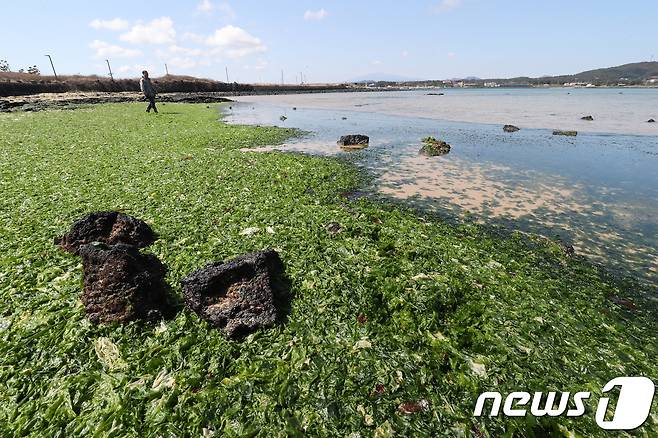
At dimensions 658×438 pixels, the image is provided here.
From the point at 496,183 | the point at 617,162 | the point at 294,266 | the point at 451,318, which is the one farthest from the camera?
the point at 617,162

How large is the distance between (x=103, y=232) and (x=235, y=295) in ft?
11.3

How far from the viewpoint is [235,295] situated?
508cm

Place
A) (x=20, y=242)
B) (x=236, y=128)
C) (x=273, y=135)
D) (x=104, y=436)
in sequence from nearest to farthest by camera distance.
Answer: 1. (x=104, y=436)
2. (x=20, y=242)
3. (x=273, y=135)
4. (x=236, y=128)

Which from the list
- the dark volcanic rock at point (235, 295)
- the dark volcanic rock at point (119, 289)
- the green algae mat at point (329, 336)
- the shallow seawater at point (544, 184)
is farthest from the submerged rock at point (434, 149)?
the dark volcanic rock at point (119, 289)

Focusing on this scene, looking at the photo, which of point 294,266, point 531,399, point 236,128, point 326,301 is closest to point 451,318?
point 531,399

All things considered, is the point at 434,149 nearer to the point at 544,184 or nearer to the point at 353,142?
the point at 353,142

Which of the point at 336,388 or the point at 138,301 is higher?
the point at 138,301

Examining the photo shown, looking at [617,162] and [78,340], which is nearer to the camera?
[78,340]

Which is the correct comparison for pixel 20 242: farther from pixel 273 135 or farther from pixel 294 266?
pixel 273 135

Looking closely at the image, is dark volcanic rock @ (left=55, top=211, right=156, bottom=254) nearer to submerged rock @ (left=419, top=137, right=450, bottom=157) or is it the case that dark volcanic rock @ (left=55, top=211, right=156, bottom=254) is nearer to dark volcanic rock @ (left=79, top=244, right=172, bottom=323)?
dark volcanic rock @ (left=79, top=244, right=172, bottom=323)

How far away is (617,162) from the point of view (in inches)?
633

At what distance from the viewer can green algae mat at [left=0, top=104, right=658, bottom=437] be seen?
11.9 feet

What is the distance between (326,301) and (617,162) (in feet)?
58.2

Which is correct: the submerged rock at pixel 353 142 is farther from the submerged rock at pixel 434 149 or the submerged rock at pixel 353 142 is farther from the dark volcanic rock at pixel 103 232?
the dark volcanic rock at pixel 103 232
